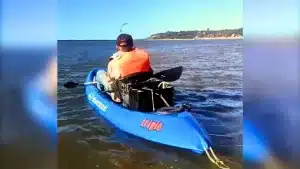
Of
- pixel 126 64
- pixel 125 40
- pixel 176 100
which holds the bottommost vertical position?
pixel 176 100

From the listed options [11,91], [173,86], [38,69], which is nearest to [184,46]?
[173,86]

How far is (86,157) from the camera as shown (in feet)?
6.76

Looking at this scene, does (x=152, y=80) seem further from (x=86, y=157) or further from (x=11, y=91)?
(x=11, y=91)

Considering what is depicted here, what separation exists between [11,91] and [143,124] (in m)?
0.64

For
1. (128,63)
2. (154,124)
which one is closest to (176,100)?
(154,124)

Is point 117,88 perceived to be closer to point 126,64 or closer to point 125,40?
point 126,64

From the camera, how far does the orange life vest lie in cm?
206

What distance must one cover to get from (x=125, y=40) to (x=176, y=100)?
36 cm

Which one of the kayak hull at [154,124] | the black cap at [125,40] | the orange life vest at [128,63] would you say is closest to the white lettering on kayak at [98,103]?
the kayak hull at [154,124]

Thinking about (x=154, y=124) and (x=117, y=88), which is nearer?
(x=154, y=124)

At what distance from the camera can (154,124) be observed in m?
1.98

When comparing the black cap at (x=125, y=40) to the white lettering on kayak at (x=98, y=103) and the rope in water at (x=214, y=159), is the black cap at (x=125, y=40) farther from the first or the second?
the rope in water at (x=214, y=159)

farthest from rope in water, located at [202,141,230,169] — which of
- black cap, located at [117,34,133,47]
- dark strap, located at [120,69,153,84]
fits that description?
black cap, located at [117,34,133,47]

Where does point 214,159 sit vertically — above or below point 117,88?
below
